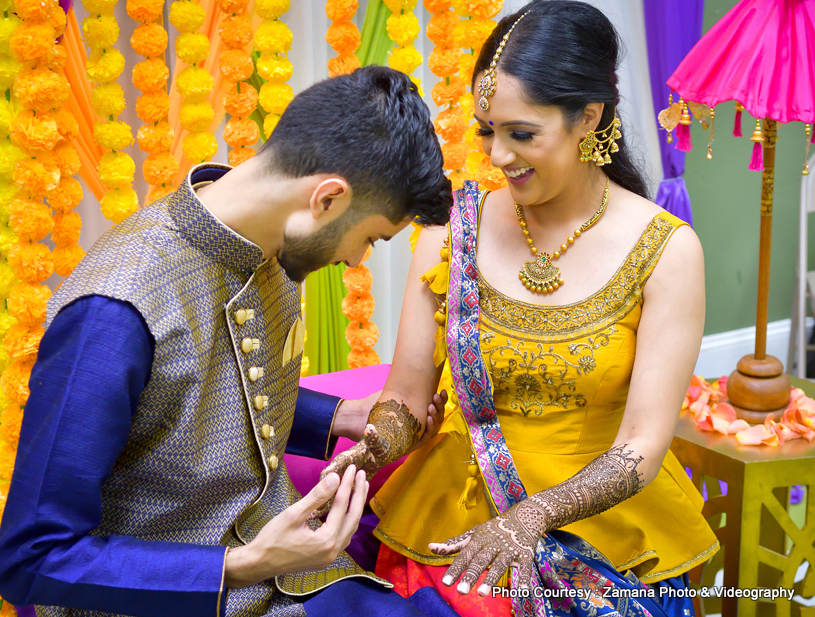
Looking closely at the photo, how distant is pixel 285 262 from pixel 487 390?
0.54 meters

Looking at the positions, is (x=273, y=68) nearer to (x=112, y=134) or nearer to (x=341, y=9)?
(x=341, y=9)

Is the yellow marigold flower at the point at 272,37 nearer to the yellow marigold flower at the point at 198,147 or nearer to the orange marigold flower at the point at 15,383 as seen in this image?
the yellow marigold flower at the point at 198,147

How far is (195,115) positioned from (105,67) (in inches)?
10.8

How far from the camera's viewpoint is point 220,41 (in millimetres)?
2438

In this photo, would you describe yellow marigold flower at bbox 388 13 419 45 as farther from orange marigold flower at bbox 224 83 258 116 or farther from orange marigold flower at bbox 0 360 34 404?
orange marigold flower at bbox 0 360 34 404

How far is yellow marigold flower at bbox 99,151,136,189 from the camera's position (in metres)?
2.14

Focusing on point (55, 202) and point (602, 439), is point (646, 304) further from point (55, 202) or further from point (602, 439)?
point (55, 202)

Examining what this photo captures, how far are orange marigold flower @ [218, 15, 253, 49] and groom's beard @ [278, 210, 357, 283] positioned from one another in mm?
1215

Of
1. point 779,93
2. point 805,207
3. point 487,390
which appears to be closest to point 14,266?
point 487,390

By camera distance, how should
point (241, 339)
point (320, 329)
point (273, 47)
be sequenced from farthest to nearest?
point (320, 329), point (273, 47), point (241, 339)

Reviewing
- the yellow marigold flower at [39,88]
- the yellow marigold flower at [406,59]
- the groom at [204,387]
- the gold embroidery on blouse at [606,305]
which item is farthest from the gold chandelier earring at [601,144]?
the yellow marigold flower at [39,88]

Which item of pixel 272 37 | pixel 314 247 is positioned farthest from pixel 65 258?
pixel 314 247

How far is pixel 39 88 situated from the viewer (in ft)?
6.29

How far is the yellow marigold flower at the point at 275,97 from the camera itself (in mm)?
2365
